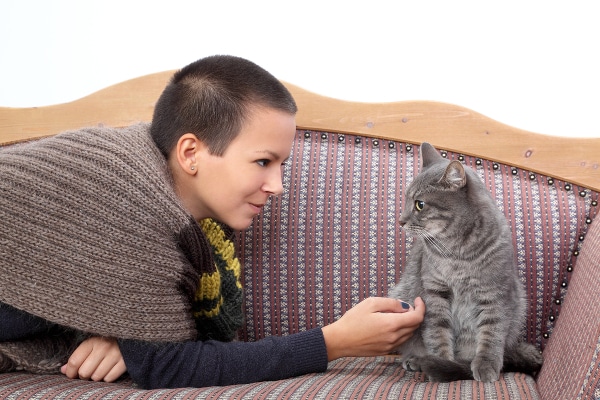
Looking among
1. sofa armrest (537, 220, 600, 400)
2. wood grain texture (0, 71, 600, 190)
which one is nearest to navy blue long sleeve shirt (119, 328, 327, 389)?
sofa armrest (537, 220, 600, 400)

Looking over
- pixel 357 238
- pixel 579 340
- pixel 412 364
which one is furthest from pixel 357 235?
pixel 579 340

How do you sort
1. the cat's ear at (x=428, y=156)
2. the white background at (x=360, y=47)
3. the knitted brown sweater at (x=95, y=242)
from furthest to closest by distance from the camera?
the white background at (x=360, y=47) < the cat's ear at (x=428, y=156) < the knitted brown sweater at (x=95, y=242)

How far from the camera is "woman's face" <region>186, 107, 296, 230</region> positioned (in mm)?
1289

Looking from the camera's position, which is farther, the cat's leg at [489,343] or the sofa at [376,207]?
the sofa at [376,207]

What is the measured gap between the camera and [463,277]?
131cm

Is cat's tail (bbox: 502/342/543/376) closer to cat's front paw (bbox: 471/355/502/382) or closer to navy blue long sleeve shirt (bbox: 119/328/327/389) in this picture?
cat's front paw (bbox: 471/355/502/382)

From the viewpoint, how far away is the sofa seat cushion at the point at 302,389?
105cm

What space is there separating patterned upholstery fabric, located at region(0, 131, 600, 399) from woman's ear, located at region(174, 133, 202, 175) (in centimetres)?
36

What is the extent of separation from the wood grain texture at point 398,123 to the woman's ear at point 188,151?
1.57 feet

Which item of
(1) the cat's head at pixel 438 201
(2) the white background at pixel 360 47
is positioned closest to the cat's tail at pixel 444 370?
(1) the cat's head at pixel 438 201

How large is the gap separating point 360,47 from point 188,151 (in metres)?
0.74

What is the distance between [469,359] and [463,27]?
3.01 ft

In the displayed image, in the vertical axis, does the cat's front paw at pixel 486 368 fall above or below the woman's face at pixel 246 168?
below

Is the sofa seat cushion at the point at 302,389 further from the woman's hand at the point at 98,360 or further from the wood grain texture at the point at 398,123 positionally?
the wood grain texture at the point at 398,123
